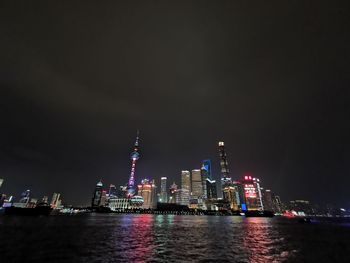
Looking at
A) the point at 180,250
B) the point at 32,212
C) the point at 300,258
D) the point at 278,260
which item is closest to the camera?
the point at 278,260

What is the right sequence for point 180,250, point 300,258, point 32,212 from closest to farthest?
1. point 300,258
2. point 180,250
3. point 32,212

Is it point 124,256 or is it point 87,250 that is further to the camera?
point 87,250

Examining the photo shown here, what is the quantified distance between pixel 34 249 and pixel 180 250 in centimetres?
1933

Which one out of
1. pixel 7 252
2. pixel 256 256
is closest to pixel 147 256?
pixel 256 256

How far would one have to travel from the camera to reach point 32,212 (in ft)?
463

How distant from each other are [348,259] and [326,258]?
239 centimetres

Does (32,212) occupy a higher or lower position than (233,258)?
higher

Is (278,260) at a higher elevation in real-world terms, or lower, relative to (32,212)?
lower

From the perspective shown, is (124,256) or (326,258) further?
(326,258)

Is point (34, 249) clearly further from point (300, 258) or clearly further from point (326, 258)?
point (326, 258)

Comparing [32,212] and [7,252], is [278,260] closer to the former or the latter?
[7,252]

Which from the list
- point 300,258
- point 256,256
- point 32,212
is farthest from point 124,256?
point 32,212

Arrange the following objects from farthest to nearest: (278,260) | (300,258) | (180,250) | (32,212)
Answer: (32,212), (180,250), (300,258), (278,260)

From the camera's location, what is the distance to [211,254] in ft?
80.9
